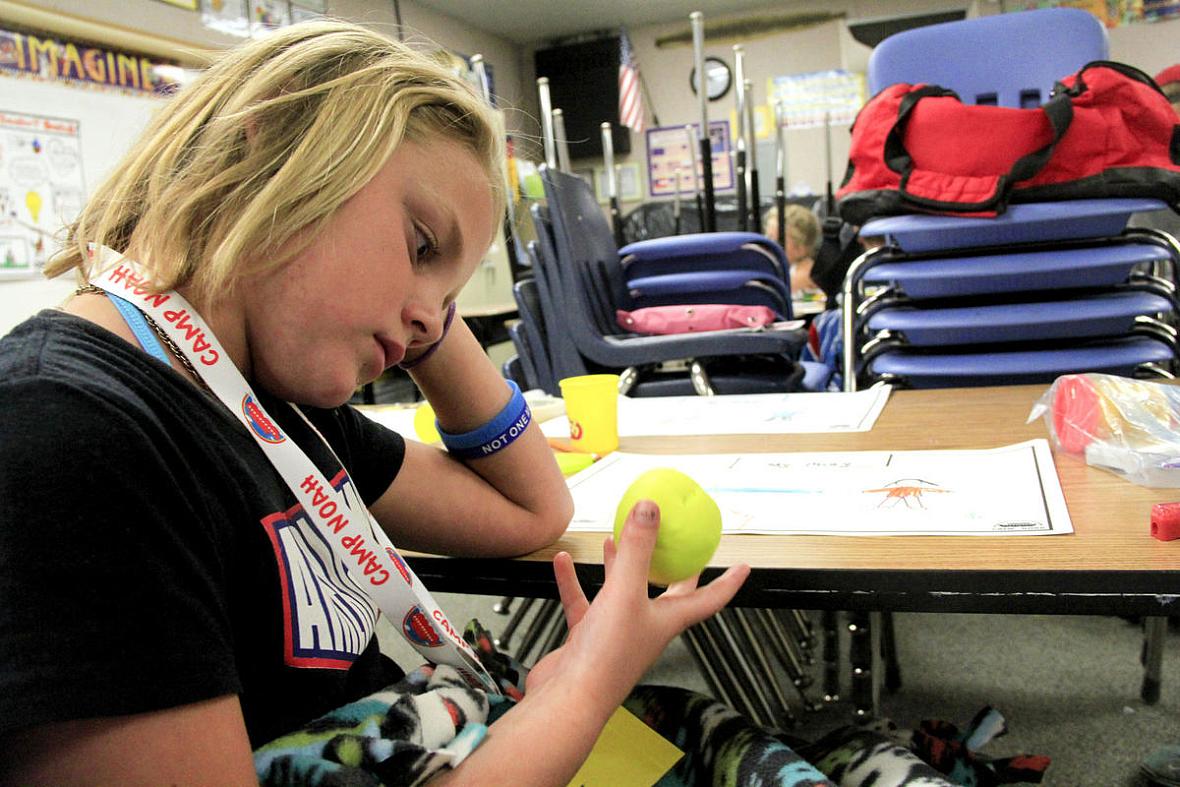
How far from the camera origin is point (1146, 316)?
154cm

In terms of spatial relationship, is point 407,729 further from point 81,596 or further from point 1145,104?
point 1145,104

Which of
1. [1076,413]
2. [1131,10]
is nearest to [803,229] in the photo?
[1131,10]

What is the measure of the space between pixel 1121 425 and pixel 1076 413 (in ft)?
0.20

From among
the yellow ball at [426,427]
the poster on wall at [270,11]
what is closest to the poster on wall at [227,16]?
the poster on wall at [270,11]

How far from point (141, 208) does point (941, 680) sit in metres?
1.70

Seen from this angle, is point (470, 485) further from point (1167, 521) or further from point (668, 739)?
point (1167, 521)

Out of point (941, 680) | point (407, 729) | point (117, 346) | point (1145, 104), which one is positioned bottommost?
point (941, 680)

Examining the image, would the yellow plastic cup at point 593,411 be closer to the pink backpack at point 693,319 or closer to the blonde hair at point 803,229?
the pink backpack at point 693,319

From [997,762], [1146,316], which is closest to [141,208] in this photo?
[997,762]

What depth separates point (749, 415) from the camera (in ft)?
4.19

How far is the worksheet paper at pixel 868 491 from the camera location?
28.5 inches

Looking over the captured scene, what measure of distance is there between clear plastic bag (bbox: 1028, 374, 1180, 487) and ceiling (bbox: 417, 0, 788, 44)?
21.8 ft

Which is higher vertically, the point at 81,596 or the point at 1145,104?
the point at 1145,104

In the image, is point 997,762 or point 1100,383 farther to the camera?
point 1100,383
